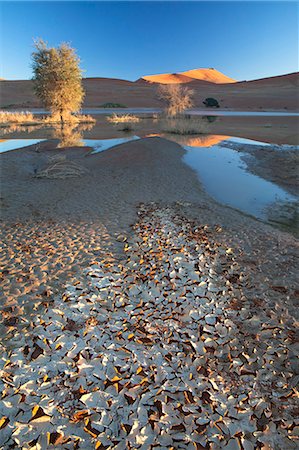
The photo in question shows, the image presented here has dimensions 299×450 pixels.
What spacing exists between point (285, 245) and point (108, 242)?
354cm

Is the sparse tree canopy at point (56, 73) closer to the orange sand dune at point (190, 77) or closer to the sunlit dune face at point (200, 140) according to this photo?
the sunlit dune face at point (200, 140)

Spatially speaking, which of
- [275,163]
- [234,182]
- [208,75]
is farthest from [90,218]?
[208,75]

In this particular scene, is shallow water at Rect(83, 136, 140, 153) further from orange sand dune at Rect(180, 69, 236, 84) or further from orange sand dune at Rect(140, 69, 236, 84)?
orange sand dune at Rect(180, 69, 236, 84)

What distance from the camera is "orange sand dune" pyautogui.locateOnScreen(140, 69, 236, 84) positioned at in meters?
123

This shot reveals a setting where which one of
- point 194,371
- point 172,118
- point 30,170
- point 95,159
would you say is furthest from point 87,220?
point 172,118

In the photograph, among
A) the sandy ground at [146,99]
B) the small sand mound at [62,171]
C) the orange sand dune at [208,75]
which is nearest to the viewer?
the small sand mound at [62,171]

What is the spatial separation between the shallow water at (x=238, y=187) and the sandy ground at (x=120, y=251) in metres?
0.73

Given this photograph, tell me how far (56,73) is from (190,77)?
11682cm

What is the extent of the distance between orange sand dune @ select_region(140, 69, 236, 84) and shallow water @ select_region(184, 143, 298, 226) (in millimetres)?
109119

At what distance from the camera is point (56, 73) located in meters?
28.6

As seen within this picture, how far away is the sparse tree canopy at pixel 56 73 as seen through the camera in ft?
94.0

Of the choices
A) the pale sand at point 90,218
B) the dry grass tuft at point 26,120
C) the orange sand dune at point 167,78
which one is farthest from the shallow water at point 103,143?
the orange sand dune at point 167,78

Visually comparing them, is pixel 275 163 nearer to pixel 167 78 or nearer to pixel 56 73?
pixel 56 73

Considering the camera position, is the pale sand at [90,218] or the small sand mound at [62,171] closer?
the pale sand at [90,218]
